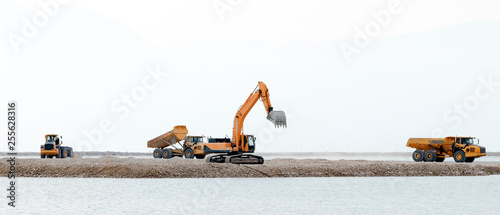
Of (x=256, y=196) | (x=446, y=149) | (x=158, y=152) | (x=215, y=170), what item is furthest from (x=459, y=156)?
(x=256, y=196)

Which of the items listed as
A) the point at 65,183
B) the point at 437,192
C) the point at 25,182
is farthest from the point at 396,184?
the point at 25,182

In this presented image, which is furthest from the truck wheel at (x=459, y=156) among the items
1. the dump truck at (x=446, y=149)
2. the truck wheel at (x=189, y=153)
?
the truck wheel at (x=189, y=153)

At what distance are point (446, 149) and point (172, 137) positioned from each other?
23687 mm

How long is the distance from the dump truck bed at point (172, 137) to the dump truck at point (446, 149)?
19824 millimetres

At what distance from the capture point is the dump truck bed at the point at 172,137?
184ft

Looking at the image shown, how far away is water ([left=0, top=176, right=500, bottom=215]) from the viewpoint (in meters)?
23.9

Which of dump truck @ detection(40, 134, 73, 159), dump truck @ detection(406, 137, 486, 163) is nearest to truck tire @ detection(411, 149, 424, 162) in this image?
dump truck @ detection(406, 137, 486, 163)

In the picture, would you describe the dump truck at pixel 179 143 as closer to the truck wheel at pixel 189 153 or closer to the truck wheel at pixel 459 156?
the truck wheel at pixel 189 153

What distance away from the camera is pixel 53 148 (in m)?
55.4

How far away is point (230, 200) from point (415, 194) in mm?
9462

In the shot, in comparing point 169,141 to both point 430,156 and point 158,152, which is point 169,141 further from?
point 430,156

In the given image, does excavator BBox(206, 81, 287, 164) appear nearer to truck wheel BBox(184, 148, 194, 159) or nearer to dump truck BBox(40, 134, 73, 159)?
truck wheel BBox(184, 148, 194, 159)

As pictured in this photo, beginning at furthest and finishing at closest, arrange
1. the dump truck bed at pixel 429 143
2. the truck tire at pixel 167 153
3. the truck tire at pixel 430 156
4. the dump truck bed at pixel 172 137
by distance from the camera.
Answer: the truck tire at pixel 167 153 → the dump truck bed at pixel 172 137 → the dump truck bed at pixel 429 143 → the truck tire at pixel 430 156

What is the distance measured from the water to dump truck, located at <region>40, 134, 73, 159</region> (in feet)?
62.6
